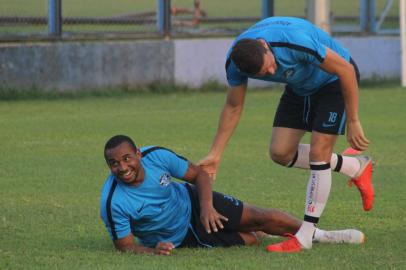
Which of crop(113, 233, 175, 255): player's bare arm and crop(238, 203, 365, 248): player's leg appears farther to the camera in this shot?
crop(238, 203, 365, 248): player's leg

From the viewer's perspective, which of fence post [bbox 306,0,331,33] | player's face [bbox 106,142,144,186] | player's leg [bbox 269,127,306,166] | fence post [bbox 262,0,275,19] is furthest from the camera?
fence post [bbox 262,0,275,19]

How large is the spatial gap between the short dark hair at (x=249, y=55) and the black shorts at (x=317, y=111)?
2.81 ft

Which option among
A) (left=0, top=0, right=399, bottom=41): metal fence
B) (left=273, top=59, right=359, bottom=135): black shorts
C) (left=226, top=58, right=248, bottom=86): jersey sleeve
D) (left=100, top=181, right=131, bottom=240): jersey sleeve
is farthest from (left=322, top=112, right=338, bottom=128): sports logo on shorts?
(left=0, top=0, right=399, bottom=41): metal fence

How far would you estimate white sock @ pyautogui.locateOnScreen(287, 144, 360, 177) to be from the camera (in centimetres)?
818

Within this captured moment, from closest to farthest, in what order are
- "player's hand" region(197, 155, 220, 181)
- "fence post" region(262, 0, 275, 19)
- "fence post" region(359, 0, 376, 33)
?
"player's hand" region(197, 155, 220, 181), "fence post" region(262, 0, 275, 19), "fence post" region(359, 0, 376, 33)

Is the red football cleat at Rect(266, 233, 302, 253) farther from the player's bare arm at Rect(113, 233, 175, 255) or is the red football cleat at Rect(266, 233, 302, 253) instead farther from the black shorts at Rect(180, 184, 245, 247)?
the player's bare arm at Rect(113, 233, 175, 255)

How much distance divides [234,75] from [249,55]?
0.79m

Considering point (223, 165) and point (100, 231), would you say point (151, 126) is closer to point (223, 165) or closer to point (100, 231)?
point (223, 165)

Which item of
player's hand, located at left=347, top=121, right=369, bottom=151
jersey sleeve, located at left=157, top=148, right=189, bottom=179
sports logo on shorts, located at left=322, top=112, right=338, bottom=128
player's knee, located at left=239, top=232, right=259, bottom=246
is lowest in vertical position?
player's knee, located at left=239, top=232, right=259, bottom=246

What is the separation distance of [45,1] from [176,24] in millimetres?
2716

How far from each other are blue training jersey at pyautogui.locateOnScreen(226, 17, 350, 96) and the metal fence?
448 inches

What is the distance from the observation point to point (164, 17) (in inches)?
805

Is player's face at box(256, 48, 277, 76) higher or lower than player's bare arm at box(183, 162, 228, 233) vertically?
higher

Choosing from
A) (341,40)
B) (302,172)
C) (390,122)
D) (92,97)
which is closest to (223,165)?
(302,172)
